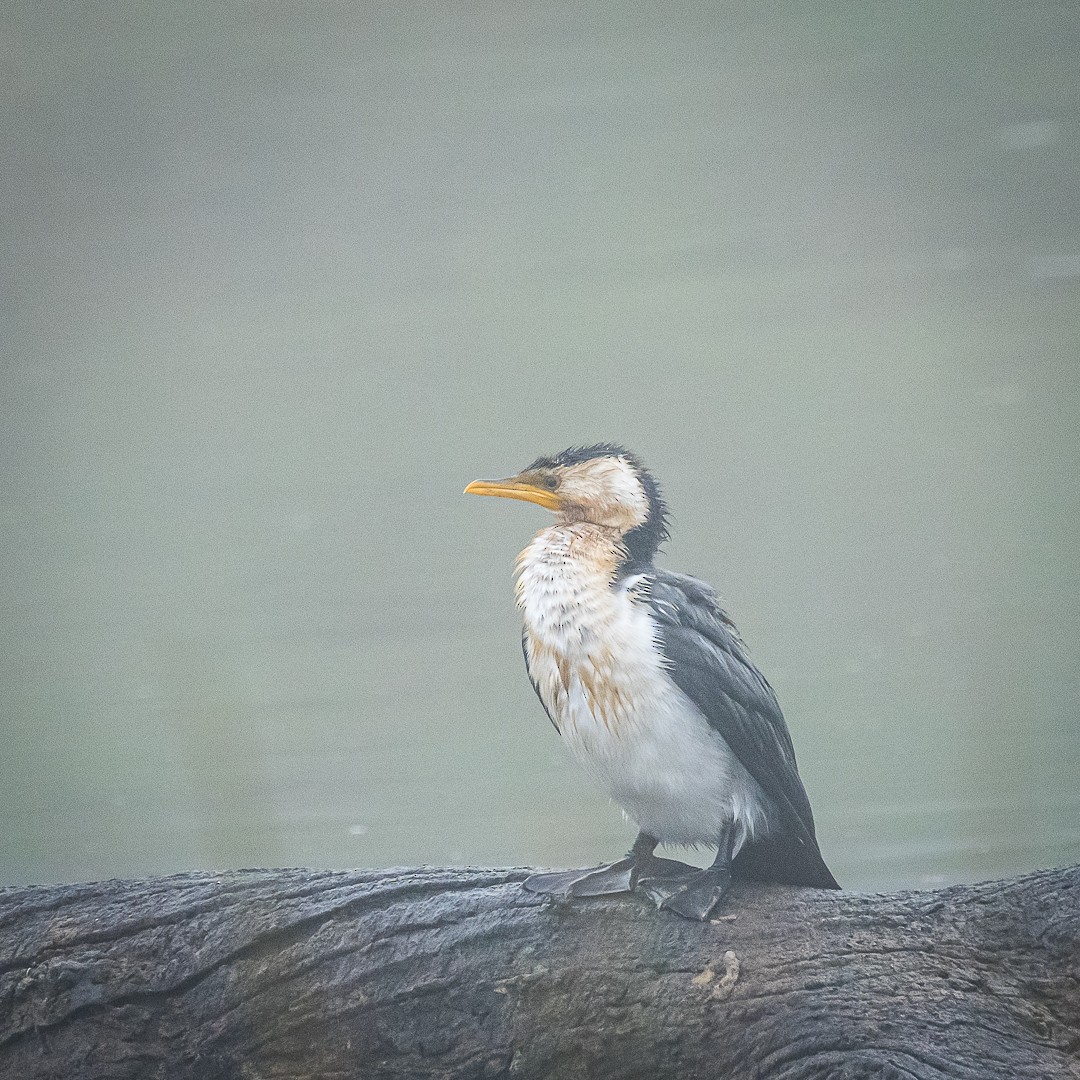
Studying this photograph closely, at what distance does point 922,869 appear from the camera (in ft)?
7.78

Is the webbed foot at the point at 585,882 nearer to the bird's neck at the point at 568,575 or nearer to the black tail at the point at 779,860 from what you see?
the black tail at the point at 779,860

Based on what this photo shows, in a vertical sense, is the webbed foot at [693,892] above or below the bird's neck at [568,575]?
below

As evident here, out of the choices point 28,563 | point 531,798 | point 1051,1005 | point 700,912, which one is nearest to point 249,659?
point 28,563

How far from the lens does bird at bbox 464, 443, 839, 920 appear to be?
1.49 meters

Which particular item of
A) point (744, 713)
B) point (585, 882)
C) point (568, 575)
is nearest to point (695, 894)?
point (585, 882)

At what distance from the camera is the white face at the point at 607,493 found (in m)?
1.58

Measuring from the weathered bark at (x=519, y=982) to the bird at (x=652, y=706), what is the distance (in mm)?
92

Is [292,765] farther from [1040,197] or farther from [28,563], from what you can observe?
[1040,197]

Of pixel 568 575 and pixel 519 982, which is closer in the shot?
pixel 519 982

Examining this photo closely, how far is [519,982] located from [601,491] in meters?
0.71

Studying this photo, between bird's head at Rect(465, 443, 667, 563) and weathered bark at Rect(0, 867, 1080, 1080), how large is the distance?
0.55 m

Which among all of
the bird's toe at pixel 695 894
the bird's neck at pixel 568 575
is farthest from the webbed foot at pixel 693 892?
the bird's neck at pixel 568 575

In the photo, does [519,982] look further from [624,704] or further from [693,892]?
[624,704]

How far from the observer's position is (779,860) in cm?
152
